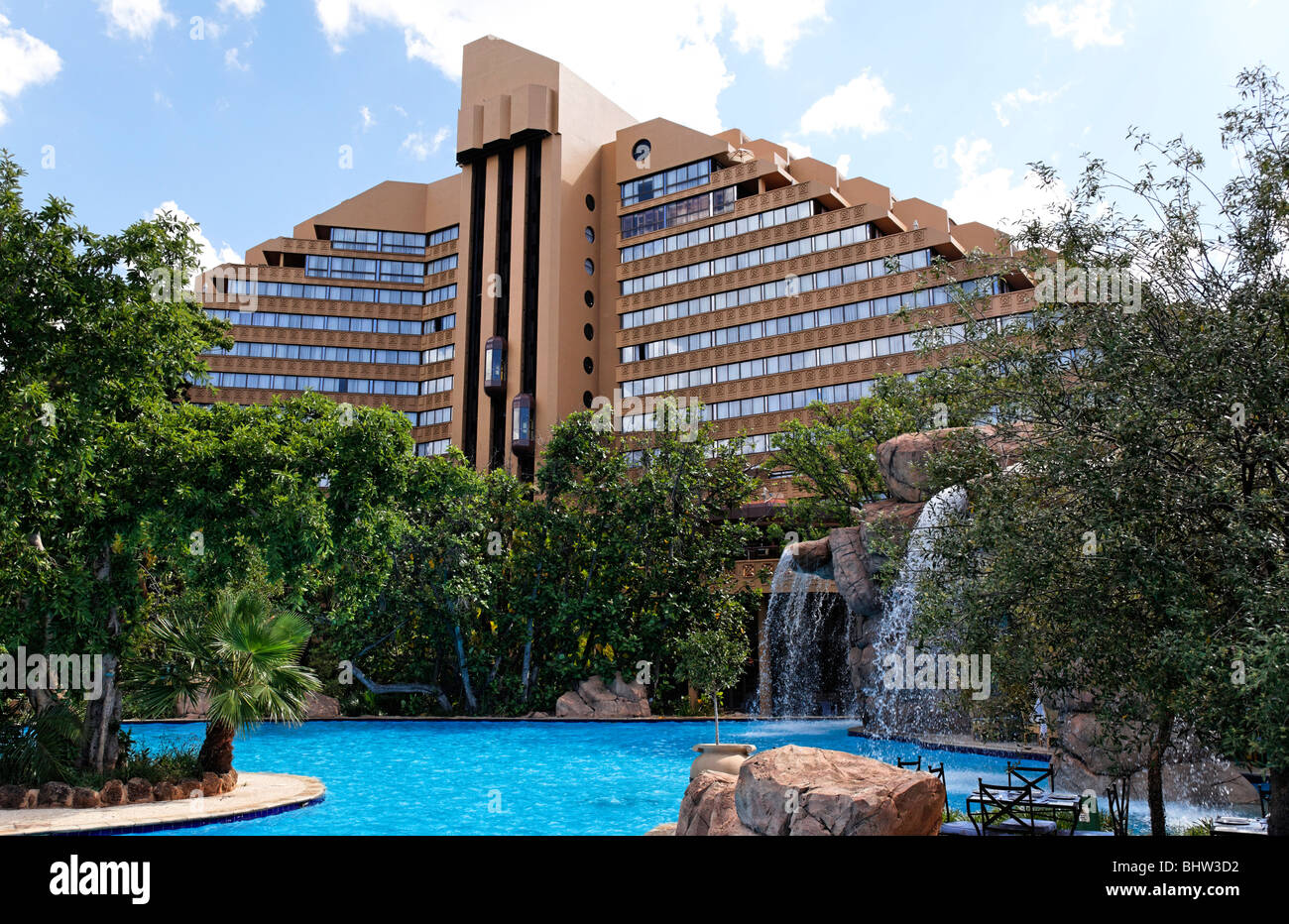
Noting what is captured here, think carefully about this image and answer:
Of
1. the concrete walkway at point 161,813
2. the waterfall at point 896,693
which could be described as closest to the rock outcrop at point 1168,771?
the waterfall at point 896,693

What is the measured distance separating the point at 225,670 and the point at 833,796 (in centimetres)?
1110

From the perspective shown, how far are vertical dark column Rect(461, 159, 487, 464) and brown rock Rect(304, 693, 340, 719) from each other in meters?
31.9

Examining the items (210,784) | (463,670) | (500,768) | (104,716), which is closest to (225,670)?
(210,784)

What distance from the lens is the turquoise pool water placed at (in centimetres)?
1457

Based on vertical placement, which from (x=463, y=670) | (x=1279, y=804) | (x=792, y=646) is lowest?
(x=463, y=670)

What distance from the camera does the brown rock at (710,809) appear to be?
366 inches

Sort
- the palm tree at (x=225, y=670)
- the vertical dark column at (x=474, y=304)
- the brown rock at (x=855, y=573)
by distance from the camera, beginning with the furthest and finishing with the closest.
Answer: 1. the vertical dark column at (x=474, y=304)
2. the brown rock at (x=855, y=573)
3. the palm tree at (x=225, y=670)

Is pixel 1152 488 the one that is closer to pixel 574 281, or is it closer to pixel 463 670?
pixel 463 670

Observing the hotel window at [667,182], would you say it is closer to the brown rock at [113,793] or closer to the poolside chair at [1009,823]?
the brown rock at [113,793]

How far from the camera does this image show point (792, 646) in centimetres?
3325

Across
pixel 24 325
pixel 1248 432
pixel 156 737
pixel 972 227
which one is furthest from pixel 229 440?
pixel 972 227

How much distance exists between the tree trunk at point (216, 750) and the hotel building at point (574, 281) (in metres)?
37.8

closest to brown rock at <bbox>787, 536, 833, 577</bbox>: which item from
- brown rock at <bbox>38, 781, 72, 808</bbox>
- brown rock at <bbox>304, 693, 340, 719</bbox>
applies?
brown rock at <bbox>304, 693, 340, 719</bbox>
